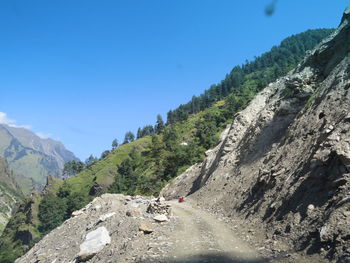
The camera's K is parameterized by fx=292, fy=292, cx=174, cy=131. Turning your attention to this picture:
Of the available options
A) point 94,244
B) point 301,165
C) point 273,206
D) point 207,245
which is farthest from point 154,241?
point 301,165

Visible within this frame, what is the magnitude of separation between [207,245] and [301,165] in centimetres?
721

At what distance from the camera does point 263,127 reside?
29609 millimetres

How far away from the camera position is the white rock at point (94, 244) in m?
17.0

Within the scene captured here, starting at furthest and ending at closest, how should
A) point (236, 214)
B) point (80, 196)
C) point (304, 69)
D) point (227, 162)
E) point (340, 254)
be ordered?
point (80, 196) → point (227, 162) → point (304, 69) → point (236, 214) → point (340, 254)

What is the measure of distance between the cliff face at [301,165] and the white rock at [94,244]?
8.97 m

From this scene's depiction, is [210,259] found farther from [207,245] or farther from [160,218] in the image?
[160,218]

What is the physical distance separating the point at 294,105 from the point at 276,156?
7.35 meters

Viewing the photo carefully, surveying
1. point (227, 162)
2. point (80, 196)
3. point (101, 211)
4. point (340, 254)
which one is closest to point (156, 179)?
point (227, 162)

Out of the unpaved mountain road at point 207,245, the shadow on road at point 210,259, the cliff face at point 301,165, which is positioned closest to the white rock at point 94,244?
the unpaved mountain road at point 207,245

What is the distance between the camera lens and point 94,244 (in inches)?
692

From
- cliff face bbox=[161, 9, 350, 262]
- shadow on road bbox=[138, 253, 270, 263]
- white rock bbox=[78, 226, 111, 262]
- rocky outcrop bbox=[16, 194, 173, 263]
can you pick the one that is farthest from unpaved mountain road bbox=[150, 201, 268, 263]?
white rock bbox=[78, 226, 111, 262]

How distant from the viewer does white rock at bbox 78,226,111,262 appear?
668 inches

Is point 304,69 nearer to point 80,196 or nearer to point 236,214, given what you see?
point 236,214

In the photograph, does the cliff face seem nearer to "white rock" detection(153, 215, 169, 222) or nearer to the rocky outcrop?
"white rock" detection(153, 215, 169, 222)
